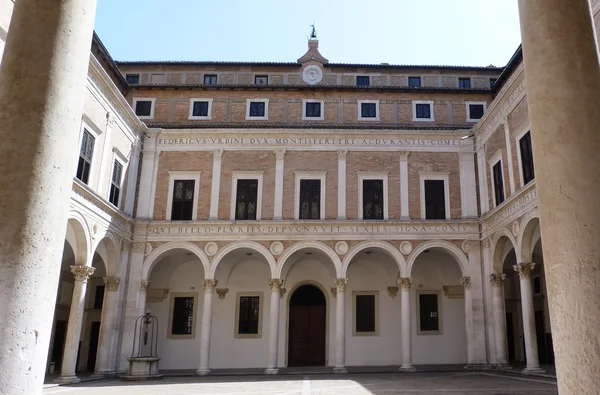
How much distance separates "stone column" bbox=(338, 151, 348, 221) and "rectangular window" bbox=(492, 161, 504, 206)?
6.05 m

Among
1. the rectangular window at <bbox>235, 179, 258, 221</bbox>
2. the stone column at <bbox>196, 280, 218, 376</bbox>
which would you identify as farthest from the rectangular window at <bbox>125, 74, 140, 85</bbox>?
the stone column at <bbox>196, 280, 218, 376</bbox>

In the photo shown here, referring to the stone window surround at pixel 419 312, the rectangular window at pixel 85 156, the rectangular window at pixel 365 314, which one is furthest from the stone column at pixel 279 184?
the stone window surround at pixel 419 312

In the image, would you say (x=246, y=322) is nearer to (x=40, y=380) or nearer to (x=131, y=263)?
(x=131, y=263)

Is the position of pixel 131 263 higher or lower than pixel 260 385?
higher

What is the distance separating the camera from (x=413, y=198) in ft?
73.8

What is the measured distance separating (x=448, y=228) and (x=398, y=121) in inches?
260

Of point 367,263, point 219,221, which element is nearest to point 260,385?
point 219,221

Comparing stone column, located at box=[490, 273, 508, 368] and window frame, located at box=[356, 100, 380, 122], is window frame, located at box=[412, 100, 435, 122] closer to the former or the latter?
window frame, located at box=[356, 100, 380, 122]

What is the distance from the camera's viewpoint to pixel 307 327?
963 inches

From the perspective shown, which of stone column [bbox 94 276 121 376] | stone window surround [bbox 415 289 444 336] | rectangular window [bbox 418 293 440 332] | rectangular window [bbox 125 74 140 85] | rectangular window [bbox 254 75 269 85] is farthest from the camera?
rectangular window [bbox 125 74 140 85]

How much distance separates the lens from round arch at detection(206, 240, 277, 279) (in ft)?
71.1

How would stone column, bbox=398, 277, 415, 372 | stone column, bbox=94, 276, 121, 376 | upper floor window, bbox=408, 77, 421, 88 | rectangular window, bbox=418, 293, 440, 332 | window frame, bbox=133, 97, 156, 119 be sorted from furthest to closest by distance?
upper floor window, bbox=408, 77, 421, 88, window frame, bbox=133, 97, 156, 119, rectangular window, bbox=418, 293, 440, 332, stone column, bbox=398, 277, 415, 372, stone column, bbox=94, 276, 121, 376

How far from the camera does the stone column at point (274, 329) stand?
20531mm

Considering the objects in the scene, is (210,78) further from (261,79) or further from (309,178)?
(309,178)
